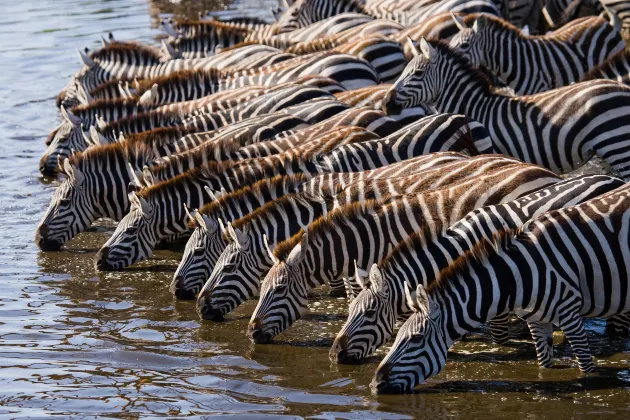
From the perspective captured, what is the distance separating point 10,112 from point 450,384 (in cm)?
1323

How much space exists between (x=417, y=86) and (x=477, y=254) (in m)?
4.80

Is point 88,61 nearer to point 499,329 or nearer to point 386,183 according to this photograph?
point 386,183

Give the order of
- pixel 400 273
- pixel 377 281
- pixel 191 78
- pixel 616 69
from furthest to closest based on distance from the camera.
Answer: pixel 191 78, pixel 616 69, pixel 400 273, pixel 377 281

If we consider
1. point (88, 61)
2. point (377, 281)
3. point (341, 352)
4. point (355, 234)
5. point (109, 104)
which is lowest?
point (341, 352)

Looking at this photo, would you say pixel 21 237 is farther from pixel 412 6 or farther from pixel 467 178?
pixel 412 6

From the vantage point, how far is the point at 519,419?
6785 millimetres

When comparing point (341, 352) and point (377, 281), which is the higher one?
point (377, 281)

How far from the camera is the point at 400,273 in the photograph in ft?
25.3

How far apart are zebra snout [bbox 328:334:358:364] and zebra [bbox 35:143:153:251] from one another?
480 centimetres

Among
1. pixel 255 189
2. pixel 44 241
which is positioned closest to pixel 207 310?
pixel 255 189

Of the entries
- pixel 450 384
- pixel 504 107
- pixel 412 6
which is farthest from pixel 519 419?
pixel 412 6

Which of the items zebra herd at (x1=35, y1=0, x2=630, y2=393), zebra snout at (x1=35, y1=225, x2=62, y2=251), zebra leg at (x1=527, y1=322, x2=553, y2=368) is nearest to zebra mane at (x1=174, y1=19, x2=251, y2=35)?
zebra herd at (x1=35, y1=0, x2=630, y2=393)

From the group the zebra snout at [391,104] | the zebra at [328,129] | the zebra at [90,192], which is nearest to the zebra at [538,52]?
the zebra snout at [391,104]

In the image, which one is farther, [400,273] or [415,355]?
[400,273]
